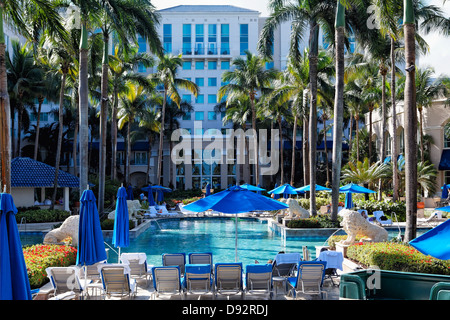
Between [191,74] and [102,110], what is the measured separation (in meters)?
35.3

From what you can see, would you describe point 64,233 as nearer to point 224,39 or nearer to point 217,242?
point 217,242

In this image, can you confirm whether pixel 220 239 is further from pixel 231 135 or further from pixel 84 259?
pixel 231 135

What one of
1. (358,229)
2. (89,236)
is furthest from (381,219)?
(89,236)

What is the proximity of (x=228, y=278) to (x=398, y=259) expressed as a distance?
13.8ft

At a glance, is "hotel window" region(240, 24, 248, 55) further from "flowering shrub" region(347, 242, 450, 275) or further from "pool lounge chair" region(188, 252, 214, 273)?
"pool lounge chair" region(188, 252, 214, 273)

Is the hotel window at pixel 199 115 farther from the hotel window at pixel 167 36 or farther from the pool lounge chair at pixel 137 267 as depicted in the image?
the pool lounge chair at pixel 137 267

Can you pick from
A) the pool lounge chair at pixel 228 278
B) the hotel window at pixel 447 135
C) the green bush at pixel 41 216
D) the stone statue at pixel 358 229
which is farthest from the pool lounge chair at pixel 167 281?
the hotel window at pixel 447 135

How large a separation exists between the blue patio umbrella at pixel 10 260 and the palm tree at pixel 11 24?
6.33m

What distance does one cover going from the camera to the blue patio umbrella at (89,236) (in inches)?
368

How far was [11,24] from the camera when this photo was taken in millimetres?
13547

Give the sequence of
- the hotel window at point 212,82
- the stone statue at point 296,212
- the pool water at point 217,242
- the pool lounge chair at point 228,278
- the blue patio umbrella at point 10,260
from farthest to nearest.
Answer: the hotel window at point 212,82
the stone statue at point 296,212
the pool water at point 217,242
the pool lounge chair at point 228,278
the blue patio umbrella at point 10,260

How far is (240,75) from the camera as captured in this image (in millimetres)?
37906
